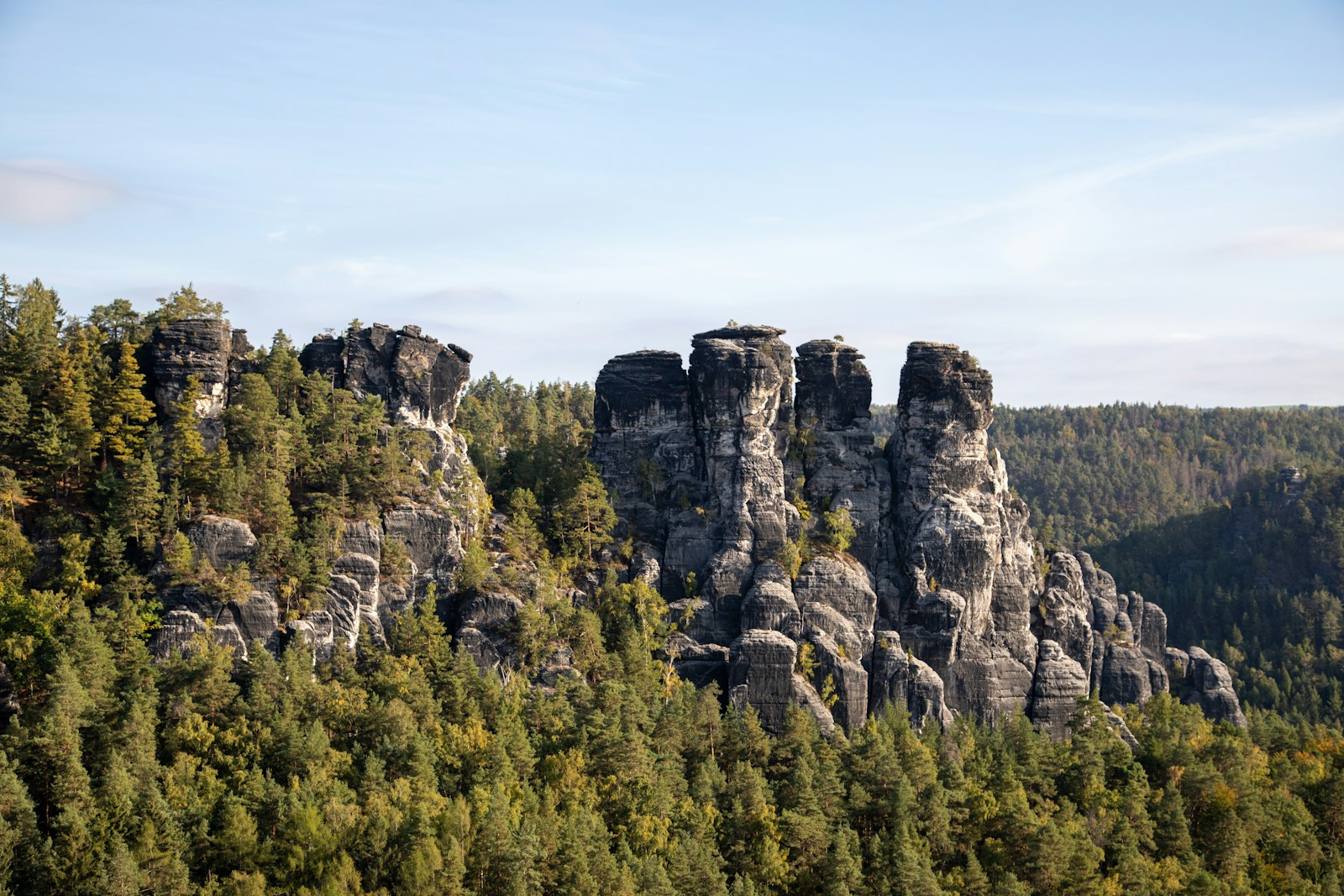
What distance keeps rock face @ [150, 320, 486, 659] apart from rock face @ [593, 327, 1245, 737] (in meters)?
12.8

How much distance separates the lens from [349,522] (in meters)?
77.2

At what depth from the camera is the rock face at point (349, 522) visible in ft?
230

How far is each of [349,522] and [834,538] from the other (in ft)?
107

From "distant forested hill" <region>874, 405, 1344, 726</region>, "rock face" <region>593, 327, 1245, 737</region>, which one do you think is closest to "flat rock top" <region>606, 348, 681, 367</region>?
"rock face" <region>593, 327, 1245, 737</region>

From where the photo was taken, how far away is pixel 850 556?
87938 mm

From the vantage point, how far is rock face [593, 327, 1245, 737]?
83062 millimetres

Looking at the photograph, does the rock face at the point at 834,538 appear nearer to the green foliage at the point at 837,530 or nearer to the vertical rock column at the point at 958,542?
the vertical rock column at the point at 958,542

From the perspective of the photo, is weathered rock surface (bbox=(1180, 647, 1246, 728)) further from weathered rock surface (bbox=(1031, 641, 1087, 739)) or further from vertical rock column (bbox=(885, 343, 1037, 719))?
vertical rock column (bbox=(885, 343, 1037, 719))

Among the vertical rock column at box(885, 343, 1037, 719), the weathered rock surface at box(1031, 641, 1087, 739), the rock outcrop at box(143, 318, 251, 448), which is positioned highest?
the rock outcrop at box(143, 318, 251, 448)

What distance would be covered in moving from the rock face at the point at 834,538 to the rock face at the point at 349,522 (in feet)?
42.1

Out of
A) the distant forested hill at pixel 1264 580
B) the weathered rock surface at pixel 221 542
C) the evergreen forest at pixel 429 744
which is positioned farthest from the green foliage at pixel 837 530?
the distant forested hill at pixel 1264 580

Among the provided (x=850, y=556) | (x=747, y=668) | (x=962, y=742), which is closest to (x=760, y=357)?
(x=850, y=556)

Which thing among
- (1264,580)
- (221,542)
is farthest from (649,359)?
(1264,580)

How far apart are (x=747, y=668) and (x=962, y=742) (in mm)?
13841
